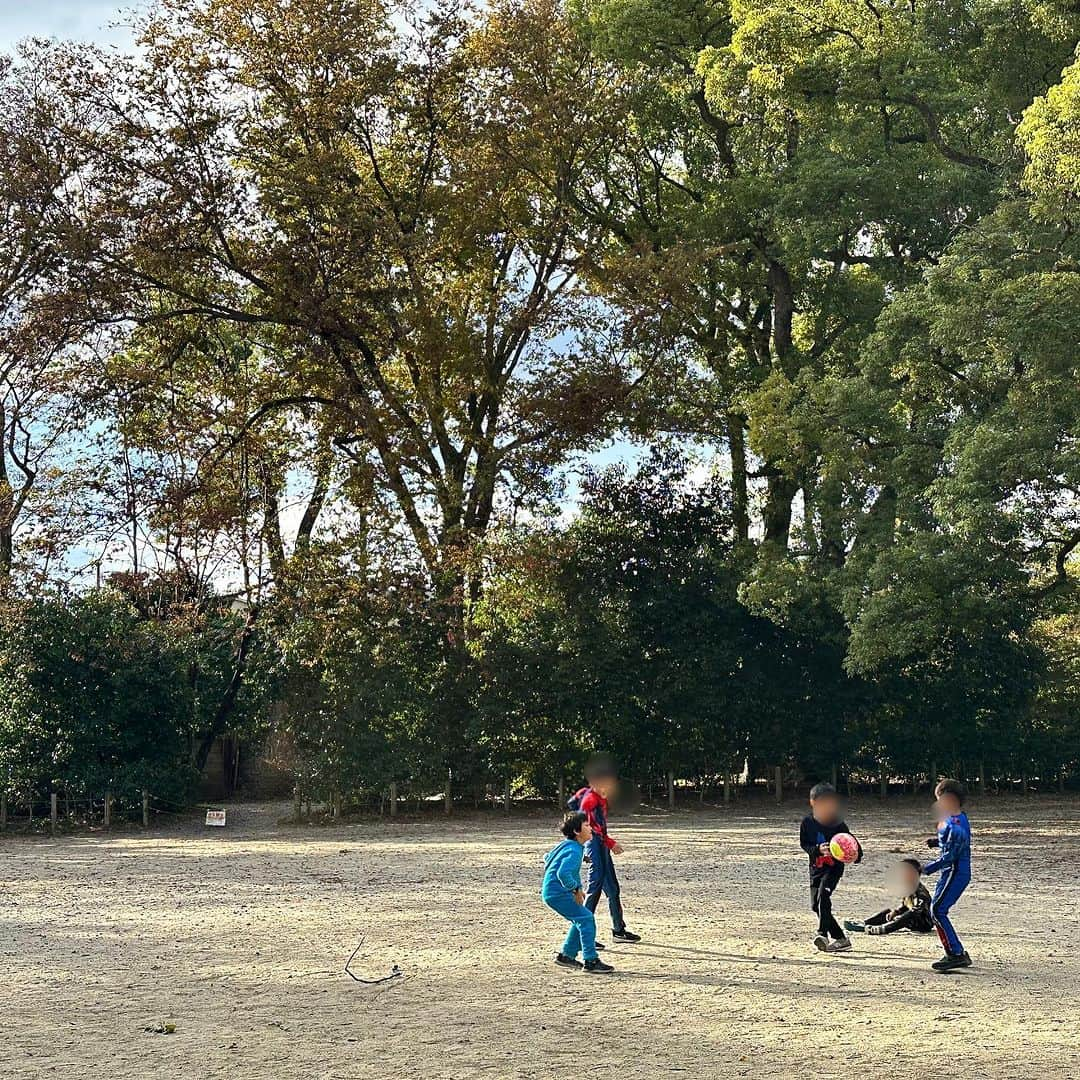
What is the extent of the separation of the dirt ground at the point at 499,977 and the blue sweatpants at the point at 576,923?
0.18 m

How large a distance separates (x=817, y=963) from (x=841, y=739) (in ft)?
46.7

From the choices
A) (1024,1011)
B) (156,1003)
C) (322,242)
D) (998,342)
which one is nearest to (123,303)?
(322,242)

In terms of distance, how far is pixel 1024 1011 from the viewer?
276 inches

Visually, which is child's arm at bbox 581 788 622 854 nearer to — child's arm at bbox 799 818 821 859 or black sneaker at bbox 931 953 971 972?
child's arm at bbox 799 818 821 859

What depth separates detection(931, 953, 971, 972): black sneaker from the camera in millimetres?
8078

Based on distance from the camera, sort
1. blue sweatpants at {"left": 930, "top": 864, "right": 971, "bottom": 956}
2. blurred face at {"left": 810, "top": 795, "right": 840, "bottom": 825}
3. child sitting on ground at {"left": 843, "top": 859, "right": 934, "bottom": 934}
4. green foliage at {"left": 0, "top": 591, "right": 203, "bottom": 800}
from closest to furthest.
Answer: blue sweatpants at {"left": 930, "top": 864, "right": 971, "bottom": 956}
child sitting on ground at {"left": 843, "top": 859, "right": 934, "bottom": 934}
blurred face at {"left": 810, "top": 795, "right": 840, "bottom": 825}
green foliage at {"left": 0, "top": 591, "right": 203, "bottom": 800}

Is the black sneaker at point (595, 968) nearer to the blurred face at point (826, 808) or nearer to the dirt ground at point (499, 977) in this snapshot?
the dirt ground at point (499, 977)

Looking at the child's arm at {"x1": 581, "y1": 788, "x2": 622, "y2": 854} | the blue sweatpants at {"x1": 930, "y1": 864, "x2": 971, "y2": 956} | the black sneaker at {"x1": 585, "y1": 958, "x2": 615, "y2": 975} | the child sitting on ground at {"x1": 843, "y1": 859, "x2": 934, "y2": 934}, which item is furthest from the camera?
the child's arm at {"x1": 581, "y1": 788, "x2": 622, "y2": 854}

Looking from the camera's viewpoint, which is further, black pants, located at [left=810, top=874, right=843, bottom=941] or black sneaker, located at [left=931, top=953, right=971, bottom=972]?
black pants, located at [left=810, top=874, right=843, bottom=941]

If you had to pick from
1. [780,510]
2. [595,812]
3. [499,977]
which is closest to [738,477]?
[780,510]

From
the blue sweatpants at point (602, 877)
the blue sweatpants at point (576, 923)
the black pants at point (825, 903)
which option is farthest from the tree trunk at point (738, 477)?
the blue sweatpants at point (576, 923)

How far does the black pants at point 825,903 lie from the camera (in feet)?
28.8

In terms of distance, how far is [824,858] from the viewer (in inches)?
340

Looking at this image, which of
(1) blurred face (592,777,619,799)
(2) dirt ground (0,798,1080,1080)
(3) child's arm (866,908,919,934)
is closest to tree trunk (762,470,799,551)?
(2) dirt ground (0,798,1080,1080)
